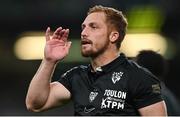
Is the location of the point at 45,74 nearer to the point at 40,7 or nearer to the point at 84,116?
the point at 84,116

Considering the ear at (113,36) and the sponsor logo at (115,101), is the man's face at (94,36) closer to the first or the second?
the ear at (113,36)

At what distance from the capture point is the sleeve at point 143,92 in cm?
326

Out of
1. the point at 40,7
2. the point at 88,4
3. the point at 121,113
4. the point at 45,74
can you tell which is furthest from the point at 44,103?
the point at 40,7

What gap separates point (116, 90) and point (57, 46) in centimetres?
43

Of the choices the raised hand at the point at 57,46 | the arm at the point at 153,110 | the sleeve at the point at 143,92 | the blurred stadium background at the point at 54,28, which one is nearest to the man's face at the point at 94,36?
the raised hand at the point at 57,46

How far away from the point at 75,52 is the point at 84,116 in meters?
6.73

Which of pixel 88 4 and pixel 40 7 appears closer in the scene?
pixel 88 4

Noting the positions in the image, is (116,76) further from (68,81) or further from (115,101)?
(68,81)

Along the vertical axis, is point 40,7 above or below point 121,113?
below

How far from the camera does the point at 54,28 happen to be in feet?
33.1

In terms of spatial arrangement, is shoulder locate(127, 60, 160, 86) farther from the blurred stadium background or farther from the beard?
the blurred stadium background

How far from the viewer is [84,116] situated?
331cm

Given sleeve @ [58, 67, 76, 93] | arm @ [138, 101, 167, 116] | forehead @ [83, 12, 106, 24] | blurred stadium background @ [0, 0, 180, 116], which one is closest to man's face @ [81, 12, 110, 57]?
forehead @ [83, 12, 106, 24]

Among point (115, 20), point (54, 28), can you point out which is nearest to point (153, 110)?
point (115, 20)
